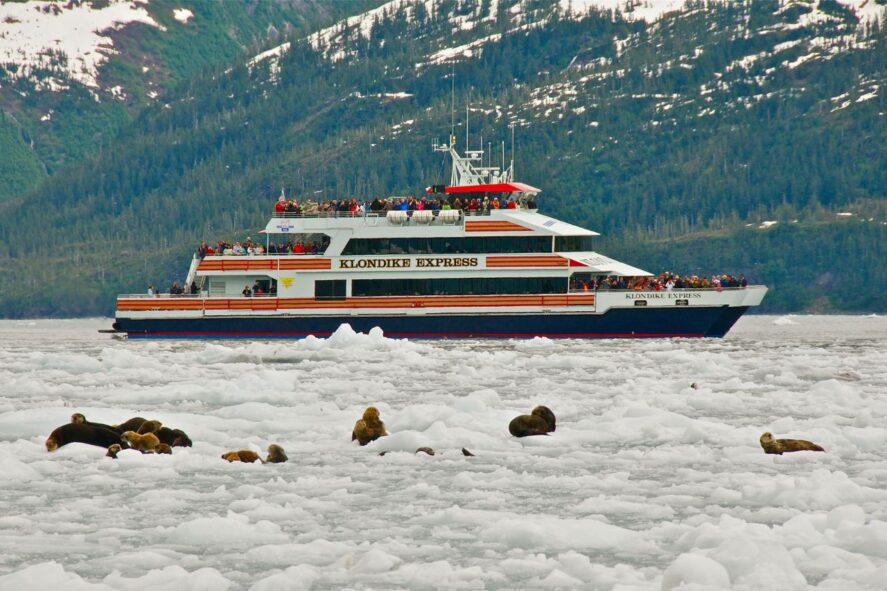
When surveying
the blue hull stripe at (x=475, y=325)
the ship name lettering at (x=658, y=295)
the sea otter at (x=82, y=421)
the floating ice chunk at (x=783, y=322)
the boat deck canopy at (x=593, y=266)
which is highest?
the boat deck canopy at (x=593, y=266)

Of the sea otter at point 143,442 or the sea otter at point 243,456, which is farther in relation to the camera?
the sea otter at point 143,442

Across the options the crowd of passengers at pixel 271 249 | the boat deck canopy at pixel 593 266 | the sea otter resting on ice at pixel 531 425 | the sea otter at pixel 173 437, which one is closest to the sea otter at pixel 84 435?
the sea otter at pixel 173 437

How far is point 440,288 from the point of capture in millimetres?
70375

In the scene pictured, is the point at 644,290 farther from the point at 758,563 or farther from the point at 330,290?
the point at 758,563

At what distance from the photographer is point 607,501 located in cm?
2031

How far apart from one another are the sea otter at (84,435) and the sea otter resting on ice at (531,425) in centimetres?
719

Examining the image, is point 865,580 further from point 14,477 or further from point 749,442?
point 14,477

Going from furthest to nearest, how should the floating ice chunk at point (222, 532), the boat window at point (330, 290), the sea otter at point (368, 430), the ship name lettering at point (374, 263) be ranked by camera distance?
1. the boat window at point (330, 290)
2. the ship name lettering at point (374, 263)
3. the sea otter at point (368, 430)
4. the floating ice chunk at point (222, 532)

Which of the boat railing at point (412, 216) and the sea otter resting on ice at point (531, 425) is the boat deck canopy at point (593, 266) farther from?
the sea otter resting on ice at point (531, 425)

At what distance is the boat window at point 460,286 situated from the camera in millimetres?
69688

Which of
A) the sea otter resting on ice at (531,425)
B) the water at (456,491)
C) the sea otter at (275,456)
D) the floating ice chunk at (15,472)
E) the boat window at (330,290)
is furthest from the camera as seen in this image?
the boat window at (330,290)

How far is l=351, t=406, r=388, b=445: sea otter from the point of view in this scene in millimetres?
26203

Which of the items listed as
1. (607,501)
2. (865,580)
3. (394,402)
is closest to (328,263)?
→ (394,402)

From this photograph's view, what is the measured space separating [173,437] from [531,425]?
6488 millimetres
